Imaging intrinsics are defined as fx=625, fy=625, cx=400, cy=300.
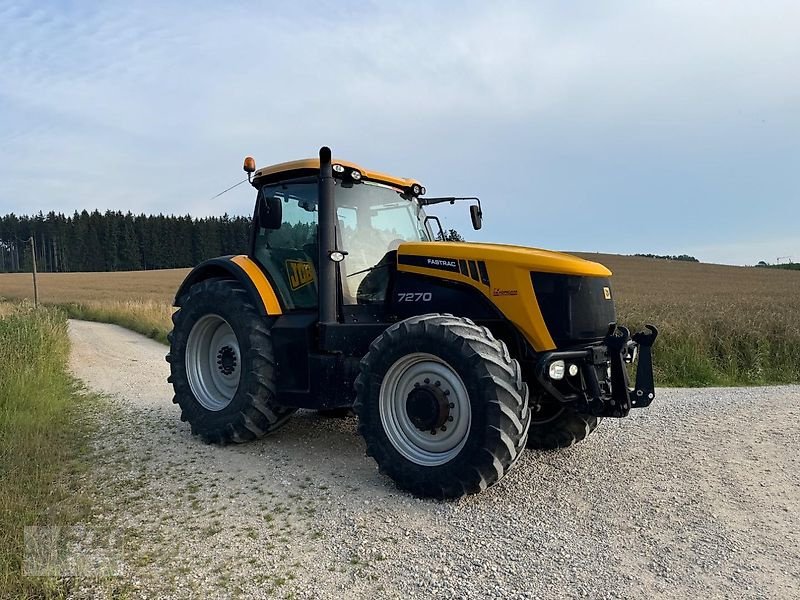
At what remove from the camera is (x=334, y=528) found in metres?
3.76

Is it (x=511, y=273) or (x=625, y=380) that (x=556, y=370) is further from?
(x=511, y=273)

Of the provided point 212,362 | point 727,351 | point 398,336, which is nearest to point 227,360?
point 212,362

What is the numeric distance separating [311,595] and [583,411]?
7.51 ft

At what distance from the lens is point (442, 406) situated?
13.8 ft

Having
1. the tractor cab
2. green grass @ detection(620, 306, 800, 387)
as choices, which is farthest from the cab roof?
green grass @ detection(620, 306, 800, 387)

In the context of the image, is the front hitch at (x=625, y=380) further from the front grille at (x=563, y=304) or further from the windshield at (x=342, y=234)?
the windshield at (x=342, y=234)

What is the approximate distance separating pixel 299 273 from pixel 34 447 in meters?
2.58

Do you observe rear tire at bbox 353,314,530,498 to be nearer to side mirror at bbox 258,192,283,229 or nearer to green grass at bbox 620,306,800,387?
side mirror at bbox 258,192,283,229

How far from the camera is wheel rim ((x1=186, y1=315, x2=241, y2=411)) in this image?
5.91 meters

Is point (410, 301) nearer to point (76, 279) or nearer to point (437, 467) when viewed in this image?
point (437, 467)

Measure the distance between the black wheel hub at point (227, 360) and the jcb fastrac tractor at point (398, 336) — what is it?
13 mm

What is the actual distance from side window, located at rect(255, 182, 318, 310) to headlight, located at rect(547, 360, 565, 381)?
2139mm

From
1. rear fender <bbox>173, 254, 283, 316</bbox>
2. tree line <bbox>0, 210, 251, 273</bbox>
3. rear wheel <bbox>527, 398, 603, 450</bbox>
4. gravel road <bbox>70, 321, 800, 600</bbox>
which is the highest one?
tree line <bbox>0, 210, 251, 273</bbox>

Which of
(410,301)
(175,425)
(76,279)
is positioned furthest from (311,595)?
(76,279)
